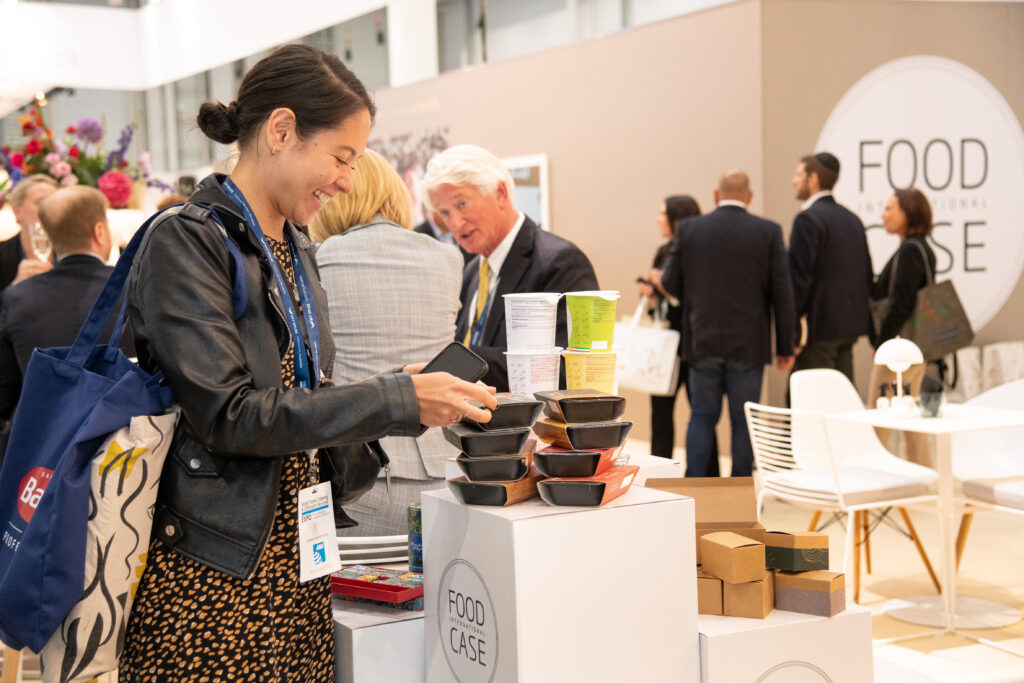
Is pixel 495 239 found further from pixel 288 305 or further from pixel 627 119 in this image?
pixel 627 119

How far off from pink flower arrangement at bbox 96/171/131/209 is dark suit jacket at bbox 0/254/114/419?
3.21 feet

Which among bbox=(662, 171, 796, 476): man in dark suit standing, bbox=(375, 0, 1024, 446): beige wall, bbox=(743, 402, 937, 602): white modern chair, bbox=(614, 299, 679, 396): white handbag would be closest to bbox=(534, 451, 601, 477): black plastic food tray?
bbox=(743, 402, 937, 602): white modern chair

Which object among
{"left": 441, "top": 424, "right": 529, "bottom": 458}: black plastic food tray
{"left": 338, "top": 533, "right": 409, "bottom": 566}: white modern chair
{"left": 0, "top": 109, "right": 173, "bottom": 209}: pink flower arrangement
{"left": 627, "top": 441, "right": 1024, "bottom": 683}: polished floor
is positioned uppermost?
{"left": 0, "top": 109, "right": 173, "bottom": 209}: pink flower arrangement

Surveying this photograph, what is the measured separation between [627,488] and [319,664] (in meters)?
0.58

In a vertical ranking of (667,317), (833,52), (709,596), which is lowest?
(709,596)

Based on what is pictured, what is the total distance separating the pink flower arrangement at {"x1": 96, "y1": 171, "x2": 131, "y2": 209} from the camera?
4.30 meters

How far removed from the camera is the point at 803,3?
252 inches

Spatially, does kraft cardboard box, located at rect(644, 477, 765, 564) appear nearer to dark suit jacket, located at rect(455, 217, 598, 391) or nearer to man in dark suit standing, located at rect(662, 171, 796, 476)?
dark suit jacket, located at rect(455, 217, 598, 391)

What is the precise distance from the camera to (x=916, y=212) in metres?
5.96

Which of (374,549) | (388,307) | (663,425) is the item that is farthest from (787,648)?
(663,425)

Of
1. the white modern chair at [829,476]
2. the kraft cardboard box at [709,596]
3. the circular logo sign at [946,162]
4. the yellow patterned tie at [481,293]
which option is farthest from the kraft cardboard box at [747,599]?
the circular logo sign at [946,162]

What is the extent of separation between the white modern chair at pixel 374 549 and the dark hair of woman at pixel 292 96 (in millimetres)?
948

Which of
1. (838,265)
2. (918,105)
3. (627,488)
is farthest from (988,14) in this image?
(627,488)

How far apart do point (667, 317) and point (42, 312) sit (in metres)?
3.55
